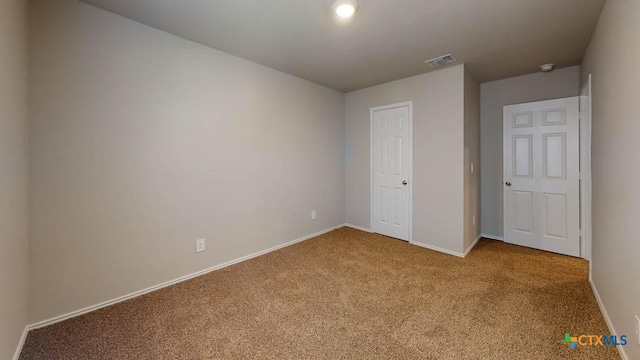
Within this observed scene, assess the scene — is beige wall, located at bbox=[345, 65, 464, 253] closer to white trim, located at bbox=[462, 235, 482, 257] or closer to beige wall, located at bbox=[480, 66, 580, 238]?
white trim, located at bbox=[462, 235, 482, 257]

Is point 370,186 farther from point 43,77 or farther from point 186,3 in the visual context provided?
point 43,77

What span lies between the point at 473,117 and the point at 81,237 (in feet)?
14.9

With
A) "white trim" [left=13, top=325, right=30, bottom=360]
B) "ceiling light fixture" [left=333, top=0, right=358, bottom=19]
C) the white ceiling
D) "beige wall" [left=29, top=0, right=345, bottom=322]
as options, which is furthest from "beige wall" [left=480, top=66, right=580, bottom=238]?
"white trim" [left=13, top=325, right=30, bottom=360]

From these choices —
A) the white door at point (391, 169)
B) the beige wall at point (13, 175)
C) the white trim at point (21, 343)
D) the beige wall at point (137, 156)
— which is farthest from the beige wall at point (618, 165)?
the white trim at point (21, 343)

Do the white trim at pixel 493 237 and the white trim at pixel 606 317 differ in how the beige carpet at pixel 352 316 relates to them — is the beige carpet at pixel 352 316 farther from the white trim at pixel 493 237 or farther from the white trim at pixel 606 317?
the white trim at pixel 493 237

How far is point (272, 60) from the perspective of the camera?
308 cm

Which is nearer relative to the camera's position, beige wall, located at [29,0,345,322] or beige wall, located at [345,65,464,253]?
beige wall, located at [29,0,345,322]

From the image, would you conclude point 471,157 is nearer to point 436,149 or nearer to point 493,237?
point 436,149

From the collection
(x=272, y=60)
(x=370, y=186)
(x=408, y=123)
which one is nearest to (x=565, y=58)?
(x=408, y=123)

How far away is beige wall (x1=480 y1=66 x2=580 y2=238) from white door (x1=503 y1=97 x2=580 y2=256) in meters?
0.11

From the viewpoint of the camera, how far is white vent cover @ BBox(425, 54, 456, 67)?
292cm

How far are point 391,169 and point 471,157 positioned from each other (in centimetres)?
109

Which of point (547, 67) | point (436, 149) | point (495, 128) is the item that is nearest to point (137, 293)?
point (436, 149)

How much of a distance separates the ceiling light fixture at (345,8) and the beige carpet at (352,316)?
2.37m
